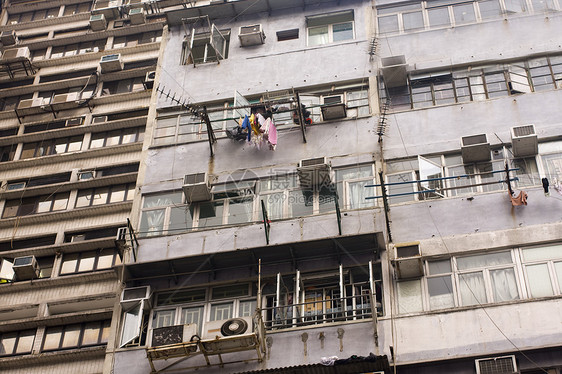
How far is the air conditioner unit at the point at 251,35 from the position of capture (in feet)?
88.3

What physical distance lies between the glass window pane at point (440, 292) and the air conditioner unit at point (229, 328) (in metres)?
4.72

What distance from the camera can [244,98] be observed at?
25219 millimetres

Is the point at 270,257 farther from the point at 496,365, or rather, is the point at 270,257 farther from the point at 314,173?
the point at 496,365

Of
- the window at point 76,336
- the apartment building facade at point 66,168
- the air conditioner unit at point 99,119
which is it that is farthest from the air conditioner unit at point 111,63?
the window at point 76,336

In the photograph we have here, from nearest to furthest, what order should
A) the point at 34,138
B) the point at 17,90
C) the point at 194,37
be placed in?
the point at 194,37, the point at 34,138, the point at 17,90

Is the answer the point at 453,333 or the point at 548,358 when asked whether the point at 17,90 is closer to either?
the point at 453,333

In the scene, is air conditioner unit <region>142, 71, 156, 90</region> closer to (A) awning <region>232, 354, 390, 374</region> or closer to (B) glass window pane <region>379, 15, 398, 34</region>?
(B) glass window pane <region>379, 15, 398, 34</region>

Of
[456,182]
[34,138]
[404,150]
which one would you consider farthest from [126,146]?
[456,182]

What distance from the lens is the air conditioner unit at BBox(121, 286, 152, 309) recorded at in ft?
68.0

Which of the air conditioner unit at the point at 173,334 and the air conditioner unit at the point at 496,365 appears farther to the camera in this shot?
the air conditioner unit at the point at 173,334

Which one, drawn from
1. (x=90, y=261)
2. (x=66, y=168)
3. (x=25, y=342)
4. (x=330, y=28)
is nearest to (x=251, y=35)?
(x=330, y=28)

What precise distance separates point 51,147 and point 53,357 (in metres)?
9.99

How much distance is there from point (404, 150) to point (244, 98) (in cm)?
604

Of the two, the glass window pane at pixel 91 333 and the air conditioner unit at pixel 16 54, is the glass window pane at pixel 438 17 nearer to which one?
the glass window pane at pixel 91 333
